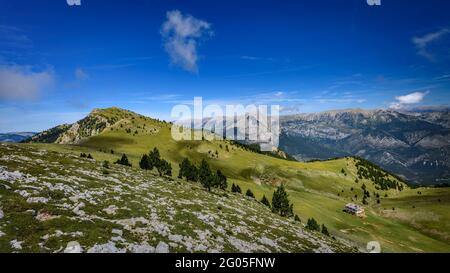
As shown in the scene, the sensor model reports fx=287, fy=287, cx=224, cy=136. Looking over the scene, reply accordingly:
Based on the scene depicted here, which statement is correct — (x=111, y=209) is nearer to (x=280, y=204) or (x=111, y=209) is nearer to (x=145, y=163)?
(x=145, y=163)

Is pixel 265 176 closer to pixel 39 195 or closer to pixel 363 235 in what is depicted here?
pixel 363 235

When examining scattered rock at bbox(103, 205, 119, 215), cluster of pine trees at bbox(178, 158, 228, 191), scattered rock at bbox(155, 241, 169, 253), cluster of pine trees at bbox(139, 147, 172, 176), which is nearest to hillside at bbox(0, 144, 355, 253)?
scattered rock at bbox(155, 241, 169, 253)

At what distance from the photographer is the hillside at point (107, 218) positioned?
22.0 meters

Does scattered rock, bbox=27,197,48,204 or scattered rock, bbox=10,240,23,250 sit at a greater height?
scattered rock, bbox=27,197,48,204

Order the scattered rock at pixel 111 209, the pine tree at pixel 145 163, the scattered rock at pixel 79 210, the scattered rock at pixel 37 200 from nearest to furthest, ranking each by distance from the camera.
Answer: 1. the scattered rock at pixel 37 200
2. the scattered rock at pixel 79 210
3. the scattered rock at pixel 111 209
4. the pine tree at pixel 145 163

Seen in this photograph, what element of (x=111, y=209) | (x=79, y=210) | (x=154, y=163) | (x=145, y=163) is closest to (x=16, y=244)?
(x=79, y=210)

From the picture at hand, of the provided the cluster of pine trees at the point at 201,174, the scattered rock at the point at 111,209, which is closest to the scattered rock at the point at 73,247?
the scattered rock at the point at 111,209

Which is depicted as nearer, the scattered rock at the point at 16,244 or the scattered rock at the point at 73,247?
the scattered rock at the point at 16,244

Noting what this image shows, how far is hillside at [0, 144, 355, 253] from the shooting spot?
864 inches

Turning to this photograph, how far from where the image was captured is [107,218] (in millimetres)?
27594

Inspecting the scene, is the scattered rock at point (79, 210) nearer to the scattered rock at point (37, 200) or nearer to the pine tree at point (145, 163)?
the scattered rock at point (37, 200)

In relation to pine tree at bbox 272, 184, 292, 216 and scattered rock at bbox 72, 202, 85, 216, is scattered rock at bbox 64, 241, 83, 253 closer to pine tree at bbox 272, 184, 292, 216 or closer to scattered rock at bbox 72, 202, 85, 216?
scattered rock at bbox 72, 202, 85, 216
